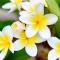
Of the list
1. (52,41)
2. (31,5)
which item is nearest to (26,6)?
(31,5)

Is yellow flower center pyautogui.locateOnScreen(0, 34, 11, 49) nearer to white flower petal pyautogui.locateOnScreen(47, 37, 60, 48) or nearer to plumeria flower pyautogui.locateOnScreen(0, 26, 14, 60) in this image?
plumeria flower pyautogui.locateOnScreen(0, 26, 14, 60)

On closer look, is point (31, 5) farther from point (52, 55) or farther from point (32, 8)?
point (52, 55)

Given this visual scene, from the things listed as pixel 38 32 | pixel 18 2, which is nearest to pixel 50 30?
pixel 38 32

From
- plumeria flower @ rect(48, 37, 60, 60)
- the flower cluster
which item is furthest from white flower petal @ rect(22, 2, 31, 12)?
plumeria flower @ rect(48, 37, 60, 60)

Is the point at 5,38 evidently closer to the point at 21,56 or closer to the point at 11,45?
the point at 11,45

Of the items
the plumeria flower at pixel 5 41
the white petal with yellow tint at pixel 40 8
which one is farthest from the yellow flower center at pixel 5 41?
the white petal with yellow tint at pixel 40 8

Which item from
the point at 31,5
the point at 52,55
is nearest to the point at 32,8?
the point at 31,5

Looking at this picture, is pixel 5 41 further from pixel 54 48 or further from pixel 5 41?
pixel 54 48
